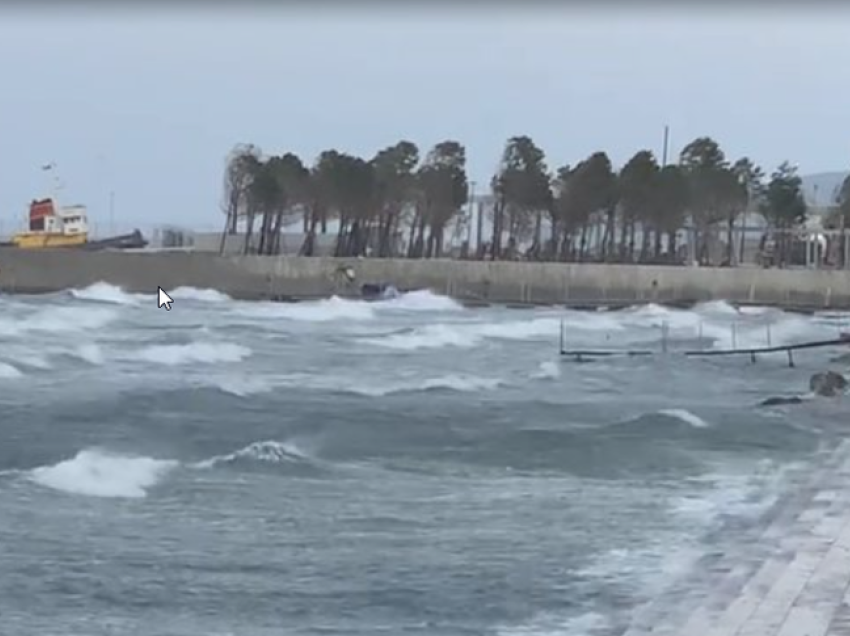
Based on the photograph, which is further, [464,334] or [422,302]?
[422,302]

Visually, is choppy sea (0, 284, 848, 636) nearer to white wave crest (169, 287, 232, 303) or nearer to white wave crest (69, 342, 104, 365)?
white wave crest (69, 342, 104, 365)

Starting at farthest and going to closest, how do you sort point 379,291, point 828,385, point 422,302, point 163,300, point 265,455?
point 379,291, point 422,302, point 163,300, point 828,385, point 265,455

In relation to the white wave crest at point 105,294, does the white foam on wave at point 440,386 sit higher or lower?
higher

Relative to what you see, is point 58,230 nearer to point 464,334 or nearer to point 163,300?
point 163,300

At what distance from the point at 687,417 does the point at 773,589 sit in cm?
939

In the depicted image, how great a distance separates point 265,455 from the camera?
1387 cm

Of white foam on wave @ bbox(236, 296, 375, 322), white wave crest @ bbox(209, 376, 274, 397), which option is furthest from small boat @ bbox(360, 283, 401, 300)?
white wave crest @ bbox(209, 376, 274, 397)

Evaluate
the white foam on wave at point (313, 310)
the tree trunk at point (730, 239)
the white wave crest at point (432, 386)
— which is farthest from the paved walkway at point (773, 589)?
the tree trunk at point (730, 239)

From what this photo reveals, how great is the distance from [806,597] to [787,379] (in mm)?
16038

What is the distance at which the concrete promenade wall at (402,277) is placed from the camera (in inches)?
1871

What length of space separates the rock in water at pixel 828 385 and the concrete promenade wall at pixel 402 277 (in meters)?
27.3

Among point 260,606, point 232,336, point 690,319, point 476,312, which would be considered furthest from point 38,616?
point 476,312

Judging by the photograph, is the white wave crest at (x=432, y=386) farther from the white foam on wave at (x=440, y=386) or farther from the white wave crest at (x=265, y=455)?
the white wave crest at (x=265, y=455)

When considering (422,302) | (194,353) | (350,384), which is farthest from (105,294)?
(350,384)
